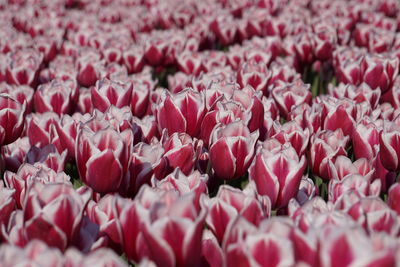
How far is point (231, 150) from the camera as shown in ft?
6.76

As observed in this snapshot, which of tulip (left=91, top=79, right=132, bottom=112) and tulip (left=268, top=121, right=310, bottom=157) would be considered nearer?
tulip (left=268, top=121, right=310, bottom=157)

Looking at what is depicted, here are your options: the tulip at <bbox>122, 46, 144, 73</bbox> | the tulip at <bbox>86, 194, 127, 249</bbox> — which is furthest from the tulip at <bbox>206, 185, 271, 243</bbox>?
the tulip at <bbox>122, 46, 144, 73</bbox>

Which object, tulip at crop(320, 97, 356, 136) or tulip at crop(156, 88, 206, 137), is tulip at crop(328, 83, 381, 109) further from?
tulip at crop(156, 88, 206, 137)

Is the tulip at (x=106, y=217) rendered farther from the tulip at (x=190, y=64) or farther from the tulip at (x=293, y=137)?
the tulip at (x=190, y=64)

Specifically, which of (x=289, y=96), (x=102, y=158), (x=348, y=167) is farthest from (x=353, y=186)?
(x=289, y=96)

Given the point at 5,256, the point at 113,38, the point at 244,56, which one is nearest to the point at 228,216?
the point at 5,256

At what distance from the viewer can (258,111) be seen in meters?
2.43

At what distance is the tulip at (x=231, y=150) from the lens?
2.06m

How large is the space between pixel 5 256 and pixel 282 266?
2.21 feet

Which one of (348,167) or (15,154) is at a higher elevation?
(348,167)

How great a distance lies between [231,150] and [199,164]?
1.26ft

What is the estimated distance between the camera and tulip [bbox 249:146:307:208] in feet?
6.27

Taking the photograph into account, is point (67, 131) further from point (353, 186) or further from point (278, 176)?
point (353, 186)

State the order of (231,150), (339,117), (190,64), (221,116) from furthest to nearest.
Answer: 1. (190,64)
2. (339,117)
3. (221,116)
4. (231,150)
